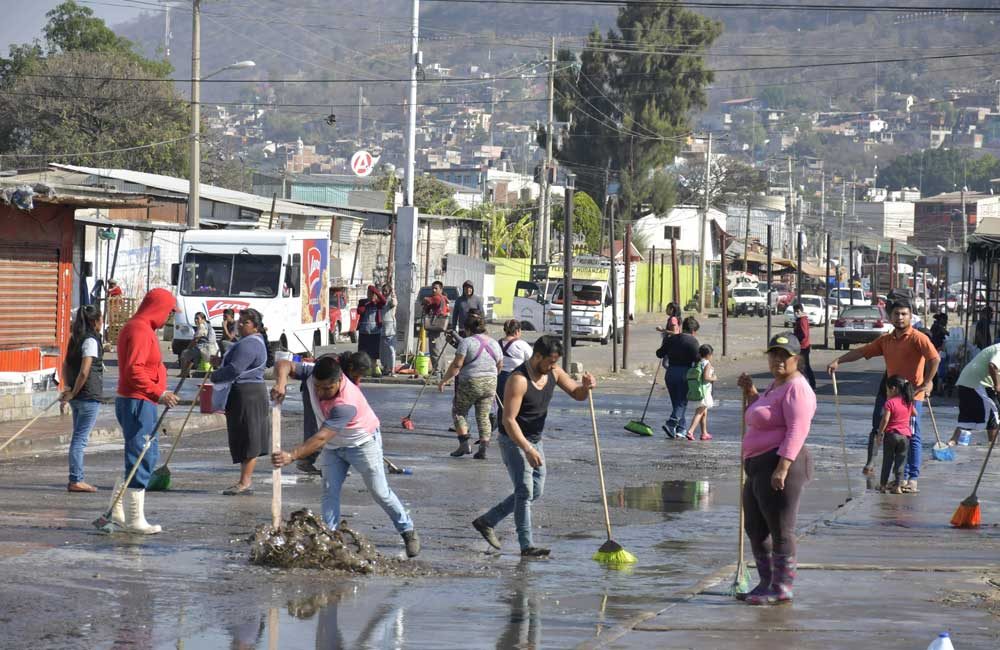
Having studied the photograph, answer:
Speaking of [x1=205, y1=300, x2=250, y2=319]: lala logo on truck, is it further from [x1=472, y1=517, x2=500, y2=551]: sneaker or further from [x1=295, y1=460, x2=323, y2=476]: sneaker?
[x1=472, y1=517, x2=500, y2=551]: sneaker

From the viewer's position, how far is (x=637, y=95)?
95.8 metres

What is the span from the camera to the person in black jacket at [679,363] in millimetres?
20297

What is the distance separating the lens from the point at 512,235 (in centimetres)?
7594

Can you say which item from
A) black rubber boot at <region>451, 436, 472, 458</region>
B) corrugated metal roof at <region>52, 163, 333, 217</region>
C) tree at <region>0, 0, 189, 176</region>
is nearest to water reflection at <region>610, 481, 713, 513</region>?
black rubber boot at <region>451, 436, 472, 458</region>

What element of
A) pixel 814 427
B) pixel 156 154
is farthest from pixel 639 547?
pixel 156 154

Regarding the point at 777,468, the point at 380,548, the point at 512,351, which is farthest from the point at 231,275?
the point at 777,468

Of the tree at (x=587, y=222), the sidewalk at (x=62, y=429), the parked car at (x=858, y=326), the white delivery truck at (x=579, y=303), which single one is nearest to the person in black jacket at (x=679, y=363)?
the sidewalk at (x=62, y=429)

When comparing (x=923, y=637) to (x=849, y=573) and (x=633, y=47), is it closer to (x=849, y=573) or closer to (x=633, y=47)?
(x=849, y=573)

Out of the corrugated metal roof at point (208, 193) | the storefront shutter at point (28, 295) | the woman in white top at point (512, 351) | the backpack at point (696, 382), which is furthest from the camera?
the corrugated metal roof at point (208, 193)

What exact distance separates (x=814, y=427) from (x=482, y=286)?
3296 centimetres

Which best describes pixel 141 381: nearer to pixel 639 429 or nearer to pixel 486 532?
pixel 486 532

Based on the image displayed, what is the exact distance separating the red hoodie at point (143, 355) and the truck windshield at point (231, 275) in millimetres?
20115

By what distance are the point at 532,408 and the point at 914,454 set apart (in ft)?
19.2

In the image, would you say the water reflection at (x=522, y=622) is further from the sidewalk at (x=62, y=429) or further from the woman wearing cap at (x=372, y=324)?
the woman wearing cap at (x=372, y=324)
